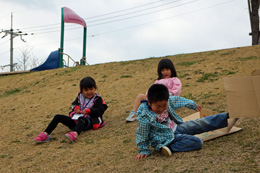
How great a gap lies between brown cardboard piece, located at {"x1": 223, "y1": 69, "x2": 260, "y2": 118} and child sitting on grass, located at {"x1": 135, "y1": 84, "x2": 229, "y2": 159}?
299mm

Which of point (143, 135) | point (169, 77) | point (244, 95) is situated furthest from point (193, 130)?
point (169, 77)

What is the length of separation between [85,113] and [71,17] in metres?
11.6

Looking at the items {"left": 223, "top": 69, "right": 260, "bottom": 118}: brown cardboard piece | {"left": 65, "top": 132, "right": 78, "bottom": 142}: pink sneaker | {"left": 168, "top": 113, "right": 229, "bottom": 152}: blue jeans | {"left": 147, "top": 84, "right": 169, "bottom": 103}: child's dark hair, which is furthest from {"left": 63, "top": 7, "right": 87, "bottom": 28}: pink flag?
{"left": 223, "top": 69, "right": 260, "bottom": 118}: brown cardboard piece

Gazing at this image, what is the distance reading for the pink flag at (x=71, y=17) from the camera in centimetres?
1511

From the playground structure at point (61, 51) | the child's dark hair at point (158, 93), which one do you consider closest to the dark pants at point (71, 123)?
the child's dark hair at point (158, 93)

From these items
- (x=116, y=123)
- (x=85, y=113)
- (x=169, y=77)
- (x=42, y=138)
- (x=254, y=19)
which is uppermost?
(x=254, y=19)

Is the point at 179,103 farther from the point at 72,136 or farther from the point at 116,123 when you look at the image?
the point at 116,123

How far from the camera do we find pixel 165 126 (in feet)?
10.3

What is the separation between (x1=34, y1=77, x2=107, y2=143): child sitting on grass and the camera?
4656 mm

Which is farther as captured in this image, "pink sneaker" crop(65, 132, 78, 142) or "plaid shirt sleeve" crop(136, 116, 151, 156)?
"pink sneaker" crop(65, 132, 78, 142)

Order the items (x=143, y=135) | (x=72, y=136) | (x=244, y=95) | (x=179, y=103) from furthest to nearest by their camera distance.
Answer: (x=72, y=136)
(x=179, y=103)
(x=143, y=135)
(x=244, y=95)

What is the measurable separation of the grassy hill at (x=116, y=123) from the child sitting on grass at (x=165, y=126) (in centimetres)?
11

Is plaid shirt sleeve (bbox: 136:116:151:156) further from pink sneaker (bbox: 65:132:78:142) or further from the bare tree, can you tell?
the bare tree

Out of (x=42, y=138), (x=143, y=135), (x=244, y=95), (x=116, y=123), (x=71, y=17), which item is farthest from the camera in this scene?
(x=71, y=17)
